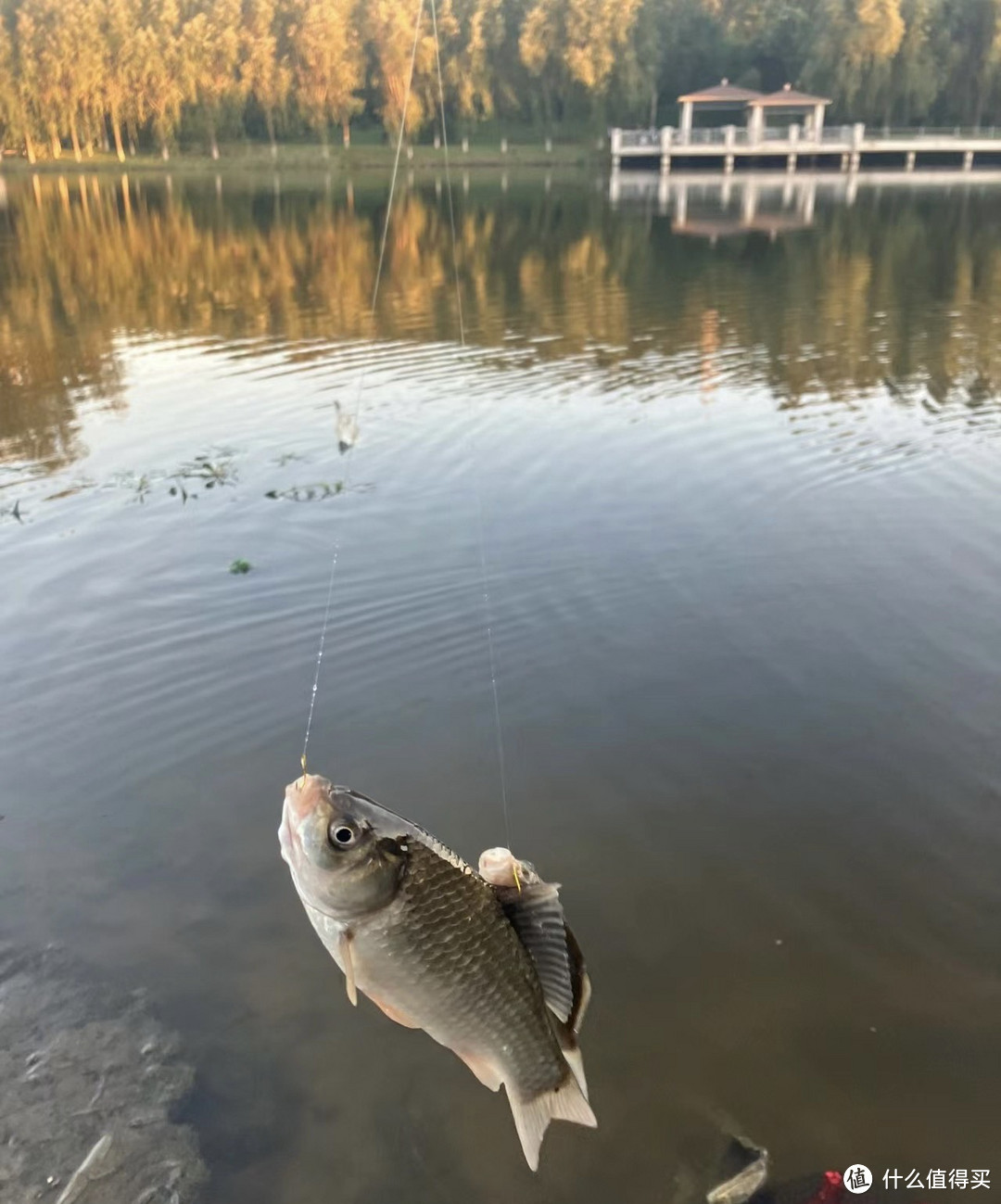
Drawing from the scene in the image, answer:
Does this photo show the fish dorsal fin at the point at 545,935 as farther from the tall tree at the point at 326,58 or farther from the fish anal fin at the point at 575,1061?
the tall tree at the point at 326,58

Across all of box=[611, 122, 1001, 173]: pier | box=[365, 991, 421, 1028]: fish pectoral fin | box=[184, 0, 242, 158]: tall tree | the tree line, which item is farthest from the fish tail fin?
box=[184, 0, 242, 158]: tall tree

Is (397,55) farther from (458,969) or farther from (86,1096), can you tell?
(458,969)

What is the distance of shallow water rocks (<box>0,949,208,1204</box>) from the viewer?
4.06 meters

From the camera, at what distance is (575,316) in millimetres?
20750

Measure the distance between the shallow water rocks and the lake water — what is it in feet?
0.54

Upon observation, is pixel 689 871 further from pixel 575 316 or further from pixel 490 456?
pixel 575 316

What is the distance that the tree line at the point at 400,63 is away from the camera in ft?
204

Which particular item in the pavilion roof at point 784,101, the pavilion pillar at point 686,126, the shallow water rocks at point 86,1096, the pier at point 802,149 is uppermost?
the pavilion roof at point 784,101

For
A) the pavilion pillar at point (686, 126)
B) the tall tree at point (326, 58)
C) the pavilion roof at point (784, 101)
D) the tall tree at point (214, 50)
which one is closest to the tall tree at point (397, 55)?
the tall tree at point (326, 58)

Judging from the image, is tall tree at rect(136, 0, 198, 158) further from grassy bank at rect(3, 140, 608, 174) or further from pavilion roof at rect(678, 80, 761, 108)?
pavilion roof at rect(678, 80, 761, 108)

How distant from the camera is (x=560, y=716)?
706 centimetres

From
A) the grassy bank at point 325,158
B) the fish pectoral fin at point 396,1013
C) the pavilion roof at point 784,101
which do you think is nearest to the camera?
the fish pectoral fin at point 396,1013

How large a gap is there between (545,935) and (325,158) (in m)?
Result: 74.4

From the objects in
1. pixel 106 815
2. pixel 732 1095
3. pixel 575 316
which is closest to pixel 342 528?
pixel 106 815
